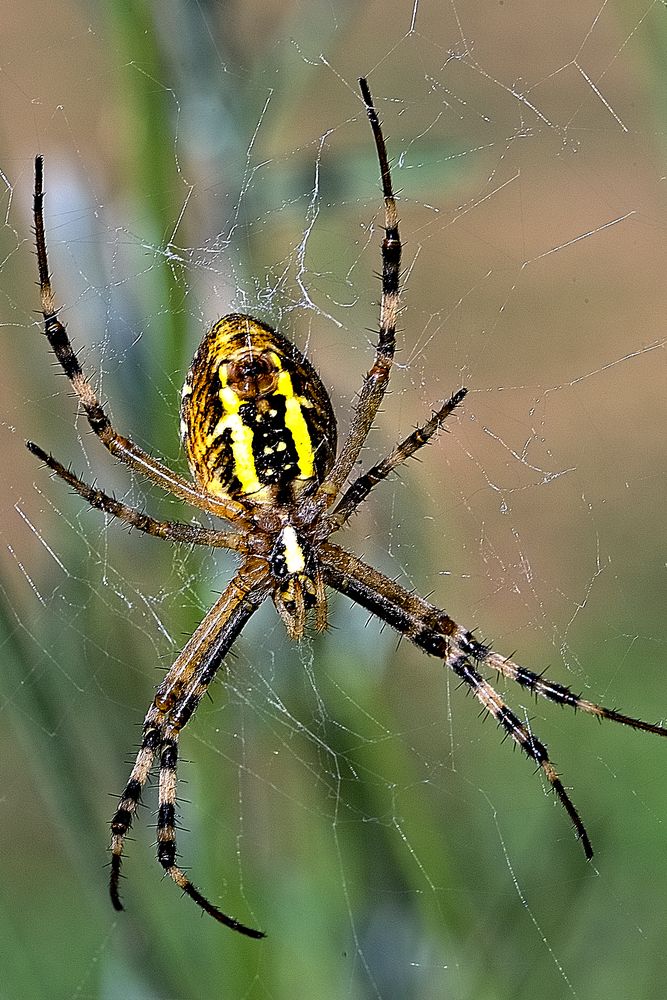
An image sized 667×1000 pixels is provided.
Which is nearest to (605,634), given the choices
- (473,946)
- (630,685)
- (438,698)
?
(630,685)

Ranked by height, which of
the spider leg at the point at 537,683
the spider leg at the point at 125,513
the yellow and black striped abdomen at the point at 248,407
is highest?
the yellow and black striped abdomen at the point at 248,407

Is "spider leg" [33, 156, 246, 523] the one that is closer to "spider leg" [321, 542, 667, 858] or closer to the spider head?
the spider head

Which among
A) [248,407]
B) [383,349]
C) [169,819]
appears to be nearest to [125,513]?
[248,407]

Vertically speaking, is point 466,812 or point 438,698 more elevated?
point 438,698

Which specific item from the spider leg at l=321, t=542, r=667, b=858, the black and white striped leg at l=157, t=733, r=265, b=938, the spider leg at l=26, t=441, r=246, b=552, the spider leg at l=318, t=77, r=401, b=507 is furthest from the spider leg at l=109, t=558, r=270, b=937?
the spider leg at l=318, t=77, r=401, b=507

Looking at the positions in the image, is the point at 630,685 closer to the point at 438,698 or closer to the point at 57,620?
the point at 438,698

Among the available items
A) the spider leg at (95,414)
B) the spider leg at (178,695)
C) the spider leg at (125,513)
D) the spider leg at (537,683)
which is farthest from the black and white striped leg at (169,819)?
the spider leg at (537,683)

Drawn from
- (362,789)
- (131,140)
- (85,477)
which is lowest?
(362,789)

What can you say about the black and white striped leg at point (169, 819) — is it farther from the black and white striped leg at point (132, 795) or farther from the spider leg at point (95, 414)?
the spider leg at point (95, 414)
